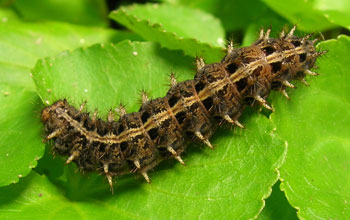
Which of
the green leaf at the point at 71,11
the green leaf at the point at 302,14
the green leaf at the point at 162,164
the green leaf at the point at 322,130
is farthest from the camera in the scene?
the green leaf at the point at 71,11

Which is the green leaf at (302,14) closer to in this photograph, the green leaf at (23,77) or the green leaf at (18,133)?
the green leaf at (23,77)

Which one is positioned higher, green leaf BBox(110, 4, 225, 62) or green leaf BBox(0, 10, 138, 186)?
green leaf BBox(110, 4, 225, 62)

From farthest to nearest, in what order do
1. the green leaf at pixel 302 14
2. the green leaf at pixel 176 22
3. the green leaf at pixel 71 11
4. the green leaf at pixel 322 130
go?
the green leaf at pixel 71 11 < the green leaf at pixel 176 22 < the green leaf at pixel 302 14 < the green leaf at pixel 322 130

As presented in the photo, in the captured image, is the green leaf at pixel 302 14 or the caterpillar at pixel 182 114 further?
the green leaf at pixel 302 14

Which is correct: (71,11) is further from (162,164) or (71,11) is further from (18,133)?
(162,164)

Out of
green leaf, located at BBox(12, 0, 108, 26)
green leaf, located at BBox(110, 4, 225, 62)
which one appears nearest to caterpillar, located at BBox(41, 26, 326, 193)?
green leaf, located at BBox(110, 4, 225, 62)

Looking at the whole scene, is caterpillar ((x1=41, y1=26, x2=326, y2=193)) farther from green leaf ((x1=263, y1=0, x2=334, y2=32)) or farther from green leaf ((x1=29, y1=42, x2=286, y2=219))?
green leaf ((x1=263, y1=0, x2=334, y2=32))

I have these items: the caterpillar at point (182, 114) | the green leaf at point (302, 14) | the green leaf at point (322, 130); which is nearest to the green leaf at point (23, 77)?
the caterpillar at point (182, 114)
